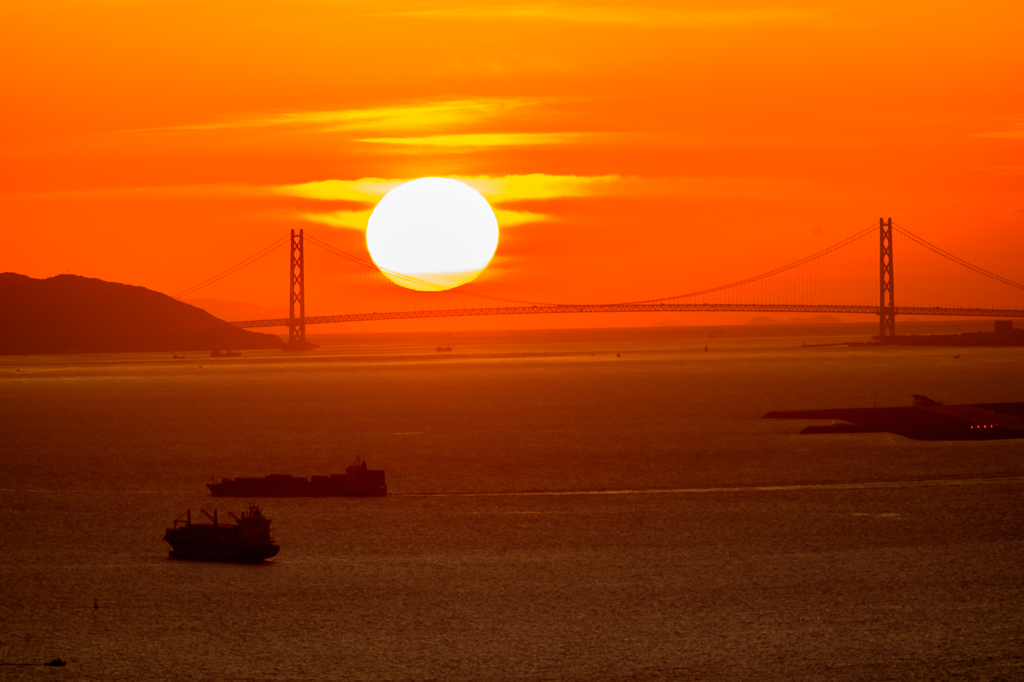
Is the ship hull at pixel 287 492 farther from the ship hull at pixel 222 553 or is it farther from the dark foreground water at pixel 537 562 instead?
the ship hull at pixel 222 553

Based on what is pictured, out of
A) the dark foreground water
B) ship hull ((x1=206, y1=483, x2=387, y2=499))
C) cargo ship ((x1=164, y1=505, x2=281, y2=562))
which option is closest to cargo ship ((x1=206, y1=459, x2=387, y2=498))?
ship hull ((x1=206, y1=483, x2=387, y2=499))

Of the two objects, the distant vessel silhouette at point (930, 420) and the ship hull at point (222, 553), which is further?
the distant vessel silhouette at point (930, 420)

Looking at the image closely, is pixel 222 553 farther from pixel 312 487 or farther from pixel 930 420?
pixel 930 420

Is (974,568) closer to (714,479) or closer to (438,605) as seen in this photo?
(438,605)

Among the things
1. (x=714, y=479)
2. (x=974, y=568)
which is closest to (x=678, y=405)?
(x=714, y=479)

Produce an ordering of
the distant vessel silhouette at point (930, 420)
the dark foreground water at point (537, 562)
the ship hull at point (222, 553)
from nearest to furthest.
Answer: the dark foreground water at point (537, 562) < the ship hull at point (222, 553) < the distant vessel silhouette at point (930, 420)

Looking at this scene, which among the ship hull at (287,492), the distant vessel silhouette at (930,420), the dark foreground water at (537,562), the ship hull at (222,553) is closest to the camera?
the dark foreground water at (537,562)

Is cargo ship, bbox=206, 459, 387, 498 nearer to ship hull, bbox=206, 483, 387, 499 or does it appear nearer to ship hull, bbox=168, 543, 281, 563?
ship hull, bbox=206, 483, 387, 499

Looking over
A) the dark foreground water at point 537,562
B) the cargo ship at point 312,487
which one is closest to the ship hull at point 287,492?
the cargo ship at point 312,487

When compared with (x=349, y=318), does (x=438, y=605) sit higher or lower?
lower
